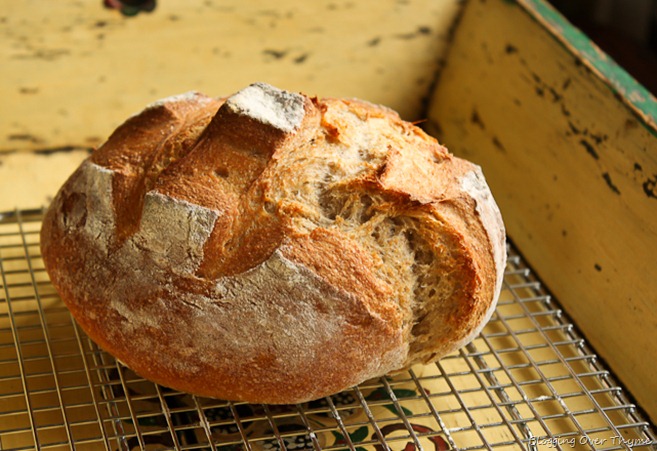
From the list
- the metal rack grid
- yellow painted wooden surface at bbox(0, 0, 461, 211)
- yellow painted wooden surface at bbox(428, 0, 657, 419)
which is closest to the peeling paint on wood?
yellow painted wooden surface at bbox(0, 0, 461, 211)

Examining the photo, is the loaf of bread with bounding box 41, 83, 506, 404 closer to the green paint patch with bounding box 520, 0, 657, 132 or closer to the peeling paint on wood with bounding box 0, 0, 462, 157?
the green paint patch with bounding box 520, 0, 657, 132

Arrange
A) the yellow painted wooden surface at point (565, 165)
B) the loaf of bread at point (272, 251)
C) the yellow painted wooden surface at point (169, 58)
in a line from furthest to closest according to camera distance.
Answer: the yellow painted wooden surface at point (169, 58) < the yellow painted wooden surface at point (565, 165) < the loaf of bread at point (272, 251)

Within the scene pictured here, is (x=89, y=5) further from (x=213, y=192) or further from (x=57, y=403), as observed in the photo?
(x=57, y=403)

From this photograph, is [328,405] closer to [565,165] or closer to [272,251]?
[272,251]

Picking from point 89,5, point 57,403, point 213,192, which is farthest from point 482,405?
point 89,5

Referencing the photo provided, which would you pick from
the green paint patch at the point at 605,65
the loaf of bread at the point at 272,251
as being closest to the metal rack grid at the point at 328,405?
the loaf of bread at the point at 272,251

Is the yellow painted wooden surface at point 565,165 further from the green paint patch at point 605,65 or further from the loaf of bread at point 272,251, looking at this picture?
the loaf of bread at point 272,251

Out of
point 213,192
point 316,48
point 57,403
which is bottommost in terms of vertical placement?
point 57,403
